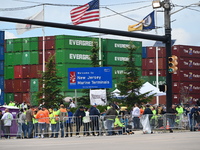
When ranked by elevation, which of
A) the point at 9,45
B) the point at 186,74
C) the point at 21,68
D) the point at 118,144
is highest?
the point at 9,45

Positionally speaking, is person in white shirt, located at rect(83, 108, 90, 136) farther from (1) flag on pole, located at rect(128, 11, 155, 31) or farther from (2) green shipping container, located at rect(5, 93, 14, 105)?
(2) green shipping container, located at rect(5, 93, 14, 105)

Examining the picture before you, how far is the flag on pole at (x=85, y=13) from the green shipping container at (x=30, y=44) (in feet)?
111

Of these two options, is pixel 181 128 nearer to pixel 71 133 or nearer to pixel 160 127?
pixel 160 127

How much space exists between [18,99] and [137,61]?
619 inches

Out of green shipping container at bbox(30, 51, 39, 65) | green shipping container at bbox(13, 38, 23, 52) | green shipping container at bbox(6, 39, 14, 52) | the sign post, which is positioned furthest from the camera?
green shipping container at bbox(6, 39, 14, 52)

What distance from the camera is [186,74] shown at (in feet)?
270

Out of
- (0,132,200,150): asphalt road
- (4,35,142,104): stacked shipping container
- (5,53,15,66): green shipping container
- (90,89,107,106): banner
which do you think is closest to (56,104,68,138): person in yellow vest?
(0,132,200,150): asphalt road

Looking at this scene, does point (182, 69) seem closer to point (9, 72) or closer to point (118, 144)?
point (9, 72)

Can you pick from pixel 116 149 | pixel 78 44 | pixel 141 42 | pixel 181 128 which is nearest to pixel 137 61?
pixel 141 42

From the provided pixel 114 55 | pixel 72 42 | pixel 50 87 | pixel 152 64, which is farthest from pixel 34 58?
pixel 152 64

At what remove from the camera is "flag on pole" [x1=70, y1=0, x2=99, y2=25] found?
37.0m

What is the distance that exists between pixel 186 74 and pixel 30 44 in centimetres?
2225

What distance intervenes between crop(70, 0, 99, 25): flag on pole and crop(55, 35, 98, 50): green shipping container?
98.8 feet

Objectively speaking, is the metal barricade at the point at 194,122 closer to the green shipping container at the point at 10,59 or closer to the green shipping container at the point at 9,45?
the green shipping container at the point at 10,59
